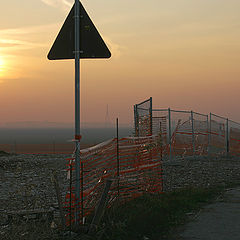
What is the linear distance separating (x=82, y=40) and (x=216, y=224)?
3.96 m

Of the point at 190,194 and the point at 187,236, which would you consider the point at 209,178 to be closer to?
the point at 190,194

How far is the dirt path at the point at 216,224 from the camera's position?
6.71 metres

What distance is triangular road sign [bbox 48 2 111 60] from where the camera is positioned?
22.5ft

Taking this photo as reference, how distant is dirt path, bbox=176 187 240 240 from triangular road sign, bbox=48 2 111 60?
3274mm

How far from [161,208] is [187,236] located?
186cm

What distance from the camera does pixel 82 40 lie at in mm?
6910

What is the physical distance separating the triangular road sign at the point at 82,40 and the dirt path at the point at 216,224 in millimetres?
3274

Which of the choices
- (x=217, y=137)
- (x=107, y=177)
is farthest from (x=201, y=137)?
(x=107, y=177)

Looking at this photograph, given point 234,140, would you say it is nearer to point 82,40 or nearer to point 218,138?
point 218,138

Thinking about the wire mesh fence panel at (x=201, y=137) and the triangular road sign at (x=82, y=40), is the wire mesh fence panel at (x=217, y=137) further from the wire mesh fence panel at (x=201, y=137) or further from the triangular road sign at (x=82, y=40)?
the triangular road sign at (x=82, y=40)

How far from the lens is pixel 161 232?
23.2ft

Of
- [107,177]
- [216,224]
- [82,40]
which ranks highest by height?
[82,40]

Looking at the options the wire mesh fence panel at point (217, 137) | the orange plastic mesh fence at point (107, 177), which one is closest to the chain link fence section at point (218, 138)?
the wire mesh fence panel at point (217, 137)

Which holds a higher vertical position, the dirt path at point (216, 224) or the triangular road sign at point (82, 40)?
the triangular road sign at point (82, 40)
